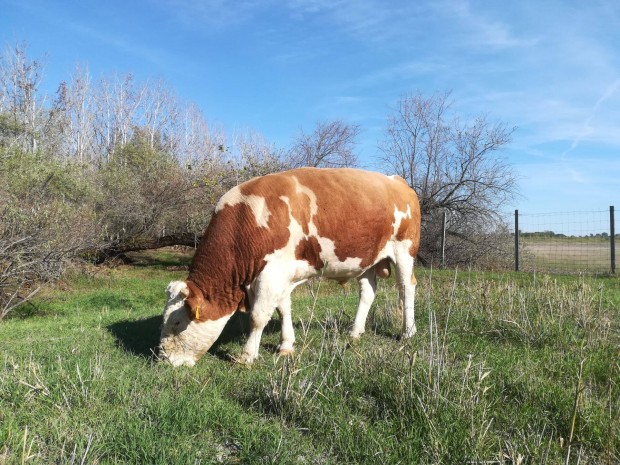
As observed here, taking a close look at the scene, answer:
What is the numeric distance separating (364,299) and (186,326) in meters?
2.56

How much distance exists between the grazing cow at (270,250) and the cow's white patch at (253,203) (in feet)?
0.04

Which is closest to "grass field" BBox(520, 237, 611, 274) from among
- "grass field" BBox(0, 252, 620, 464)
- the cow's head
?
"grass field" BBox(0, 252, 620, 464)

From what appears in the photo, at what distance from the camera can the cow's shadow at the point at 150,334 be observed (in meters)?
5.55

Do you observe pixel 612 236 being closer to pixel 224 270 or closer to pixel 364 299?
pixel 364 299

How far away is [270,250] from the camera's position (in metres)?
5.25

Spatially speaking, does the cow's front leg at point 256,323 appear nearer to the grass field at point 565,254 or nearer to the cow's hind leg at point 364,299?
the cow's hind leg at point 364,299

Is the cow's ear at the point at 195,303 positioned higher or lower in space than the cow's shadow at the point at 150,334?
higher

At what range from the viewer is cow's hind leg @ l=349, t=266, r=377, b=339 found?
6348 millimetres

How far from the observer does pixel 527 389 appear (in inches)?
145

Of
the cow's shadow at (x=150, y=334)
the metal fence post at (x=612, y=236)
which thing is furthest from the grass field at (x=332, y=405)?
the metal fence post at (x=612, y=236)

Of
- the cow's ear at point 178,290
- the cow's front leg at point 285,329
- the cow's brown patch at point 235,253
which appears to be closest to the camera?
the cow's ear at point 178,290

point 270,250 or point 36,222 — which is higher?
point 36,222

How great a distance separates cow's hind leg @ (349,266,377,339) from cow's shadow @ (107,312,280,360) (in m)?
1.39

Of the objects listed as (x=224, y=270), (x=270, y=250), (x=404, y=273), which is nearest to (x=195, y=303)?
(x=224, y=270)
